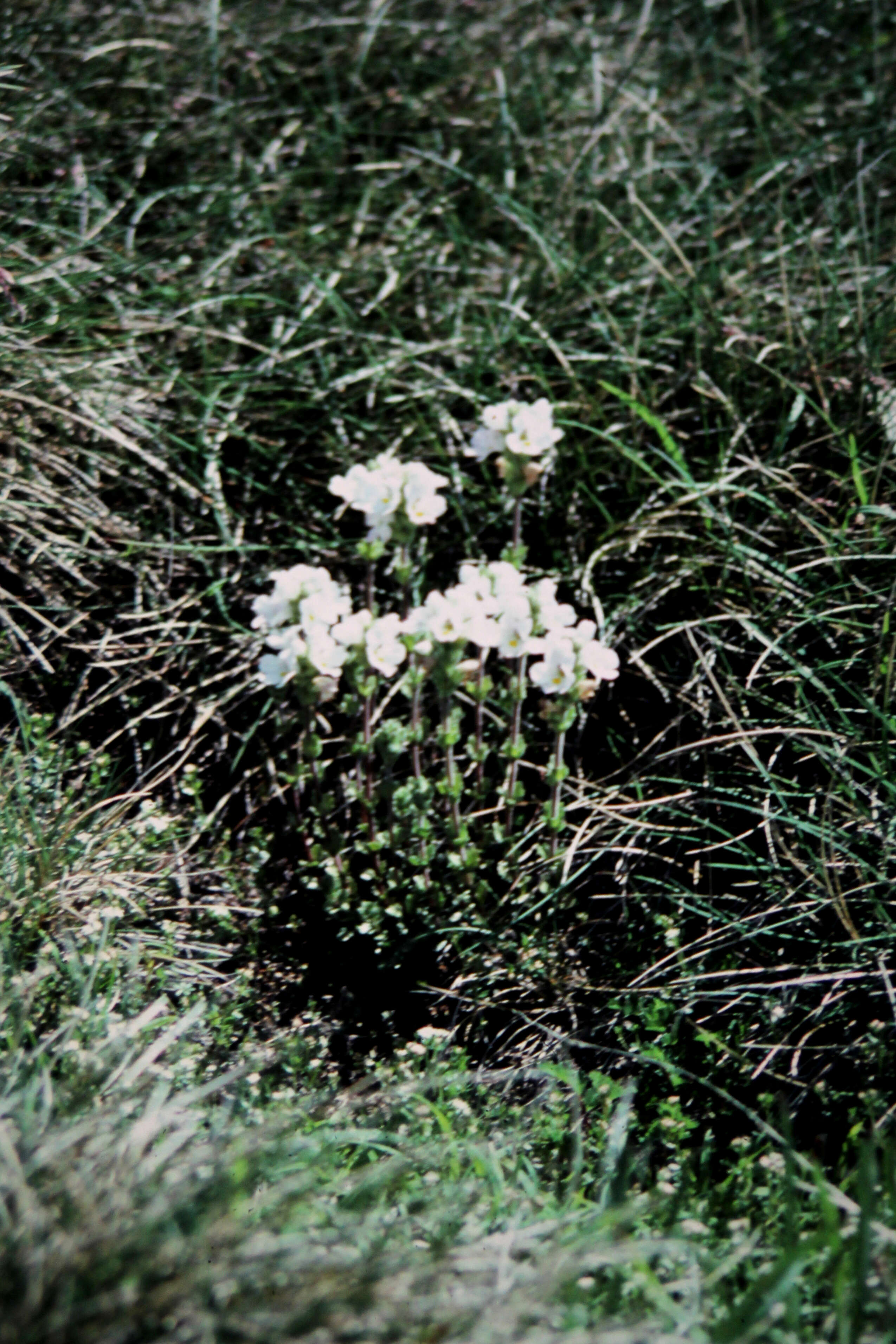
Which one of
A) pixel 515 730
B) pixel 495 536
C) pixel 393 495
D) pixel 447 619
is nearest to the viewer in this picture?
pixel 447 619

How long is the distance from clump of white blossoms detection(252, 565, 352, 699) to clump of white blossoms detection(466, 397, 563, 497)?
48 centimetres

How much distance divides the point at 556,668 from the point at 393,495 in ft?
1.69

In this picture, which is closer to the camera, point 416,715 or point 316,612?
point 316,612

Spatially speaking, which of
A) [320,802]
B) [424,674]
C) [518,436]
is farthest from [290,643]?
[518,436]

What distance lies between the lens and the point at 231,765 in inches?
106

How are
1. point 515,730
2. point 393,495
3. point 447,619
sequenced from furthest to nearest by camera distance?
point 515,730 < point 393,495 < point 447,619

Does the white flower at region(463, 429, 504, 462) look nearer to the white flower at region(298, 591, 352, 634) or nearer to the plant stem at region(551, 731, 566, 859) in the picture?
the white flower at region(298, 591, 352, 634)

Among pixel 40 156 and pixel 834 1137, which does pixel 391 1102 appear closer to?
pixel 834 1137

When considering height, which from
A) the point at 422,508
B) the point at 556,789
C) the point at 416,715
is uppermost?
the point at 422,508

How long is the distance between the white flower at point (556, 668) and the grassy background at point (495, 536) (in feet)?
1.31

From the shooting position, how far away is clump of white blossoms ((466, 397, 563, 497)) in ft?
7.50

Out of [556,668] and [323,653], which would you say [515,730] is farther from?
[323,653]

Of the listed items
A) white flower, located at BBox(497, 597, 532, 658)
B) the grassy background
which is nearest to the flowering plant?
white flower, located at BBox(497, 597, 532, 658)

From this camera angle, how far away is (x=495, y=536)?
3008 mm
